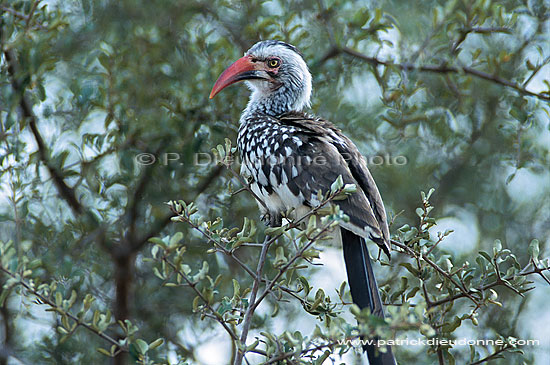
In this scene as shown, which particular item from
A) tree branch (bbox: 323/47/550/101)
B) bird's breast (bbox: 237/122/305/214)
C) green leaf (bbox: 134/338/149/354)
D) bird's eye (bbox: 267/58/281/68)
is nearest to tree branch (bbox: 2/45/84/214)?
bird's breast (bbox: 237/122/305/214)

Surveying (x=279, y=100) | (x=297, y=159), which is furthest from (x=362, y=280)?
(x=279, y=100)

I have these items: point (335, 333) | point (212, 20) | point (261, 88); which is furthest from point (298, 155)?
point (212, 20)

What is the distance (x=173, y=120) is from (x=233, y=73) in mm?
385

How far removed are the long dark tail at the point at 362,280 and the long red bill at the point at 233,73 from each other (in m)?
0.99

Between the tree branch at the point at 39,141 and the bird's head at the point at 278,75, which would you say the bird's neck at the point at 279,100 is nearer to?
the bird's head at the point at 278,75

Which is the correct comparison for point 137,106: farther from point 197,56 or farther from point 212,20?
point 212,20

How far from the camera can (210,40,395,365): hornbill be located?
221 cm

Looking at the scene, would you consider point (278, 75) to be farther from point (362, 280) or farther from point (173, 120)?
point (362, 280)

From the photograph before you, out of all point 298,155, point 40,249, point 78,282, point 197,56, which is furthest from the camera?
point 197,56

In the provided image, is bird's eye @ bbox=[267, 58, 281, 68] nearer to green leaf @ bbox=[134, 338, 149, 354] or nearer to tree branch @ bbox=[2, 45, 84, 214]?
tree branch @ bbox=[2, 45, 84, 214]

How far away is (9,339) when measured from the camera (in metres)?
3.16

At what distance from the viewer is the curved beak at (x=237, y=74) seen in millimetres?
2898

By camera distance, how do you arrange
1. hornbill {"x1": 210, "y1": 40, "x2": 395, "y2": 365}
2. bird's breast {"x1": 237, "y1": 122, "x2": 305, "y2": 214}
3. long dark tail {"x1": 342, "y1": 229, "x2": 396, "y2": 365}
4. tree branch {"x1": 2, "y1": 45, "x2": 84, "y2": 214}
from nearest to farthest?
long dark tail {"x1": 342, "y1": 229, "x2": 396, "y2": 365} < hornbill {"x1": 210, "y1": 40, "x2": 395, "y2": 365} < bird's breast {"x1": 237, "y1": 122, "x2": 305, "y2": 214} < tree branch {"x1": 2, "y1": 45, "x2": 84, "y2": 214}

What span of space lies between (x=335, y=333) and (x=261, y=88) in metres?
1.83
